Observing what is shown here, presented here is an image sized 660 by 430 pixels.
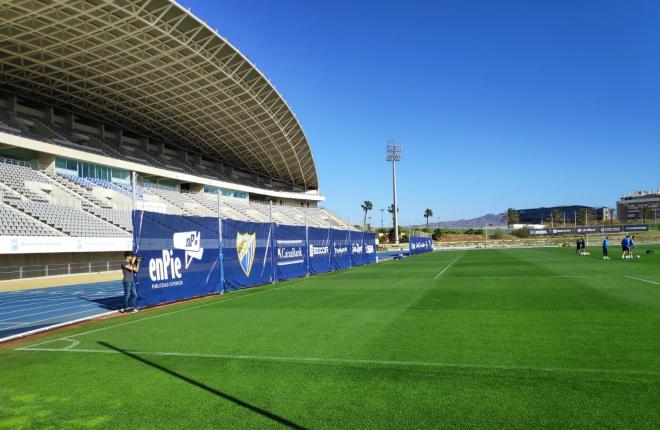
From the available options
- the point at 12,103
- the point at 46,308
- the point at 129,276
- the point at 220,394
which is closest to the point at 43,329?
the point at 129,276

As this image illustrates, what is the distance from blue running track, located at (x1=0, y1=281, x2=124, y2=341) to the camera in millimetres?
11383

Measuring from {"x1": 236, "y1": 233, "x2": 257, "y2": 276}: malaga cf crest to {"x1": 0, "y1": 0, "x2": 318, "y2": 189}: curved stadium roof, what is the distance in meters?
20.5

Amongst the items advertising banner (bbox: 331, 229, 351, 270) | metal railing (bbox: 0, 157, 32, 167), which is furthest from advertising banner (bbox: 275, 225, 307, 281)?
metal railing (bbox: 0, 157, 32, 167)

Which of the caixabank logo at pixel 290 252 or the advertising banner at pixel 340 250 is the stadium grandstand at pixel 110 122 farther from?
the advertising banner at pixel 340 250

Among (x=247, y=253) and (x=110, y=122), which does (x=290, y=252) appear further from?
(x=110, y=122)

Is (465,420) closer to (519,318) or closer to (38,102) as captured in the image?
(519,318)

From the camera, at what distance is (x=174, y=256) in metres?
14.2

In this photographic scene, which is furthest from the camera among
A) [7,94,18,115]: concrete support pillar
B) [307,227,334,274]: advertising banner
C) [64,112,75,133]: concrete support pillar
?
[64,112,75,133]: concrete support pillar

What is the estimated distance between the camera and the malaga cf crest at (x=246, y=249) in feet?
59.5

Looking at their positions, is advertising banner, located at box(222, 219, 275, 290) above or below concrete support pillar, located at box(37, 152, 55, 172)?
below

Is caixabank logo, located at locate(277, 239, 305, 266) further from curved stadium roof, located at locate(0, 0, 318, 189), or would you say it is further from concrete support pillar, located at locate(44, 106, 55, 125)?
concrete support pillar, located at locate(44, 106, 55, 125)

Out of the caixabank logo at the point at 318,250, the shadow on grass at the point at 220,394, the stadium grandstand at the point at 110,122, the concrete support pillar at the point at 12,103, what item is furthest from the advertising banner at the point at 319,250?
the concrete support pillar at the point at 12,103

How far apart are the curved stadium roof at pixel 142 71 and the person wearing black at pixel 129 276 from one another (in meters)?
23.6

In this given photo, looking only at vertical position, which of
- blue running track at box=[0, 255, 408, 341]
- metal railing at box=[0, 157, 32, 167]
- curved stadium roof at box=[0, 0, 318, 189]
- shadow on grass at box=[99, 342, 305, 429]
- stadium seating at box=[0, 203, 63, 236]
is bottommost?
blue running track at box=[0, 255, 408, 341]
